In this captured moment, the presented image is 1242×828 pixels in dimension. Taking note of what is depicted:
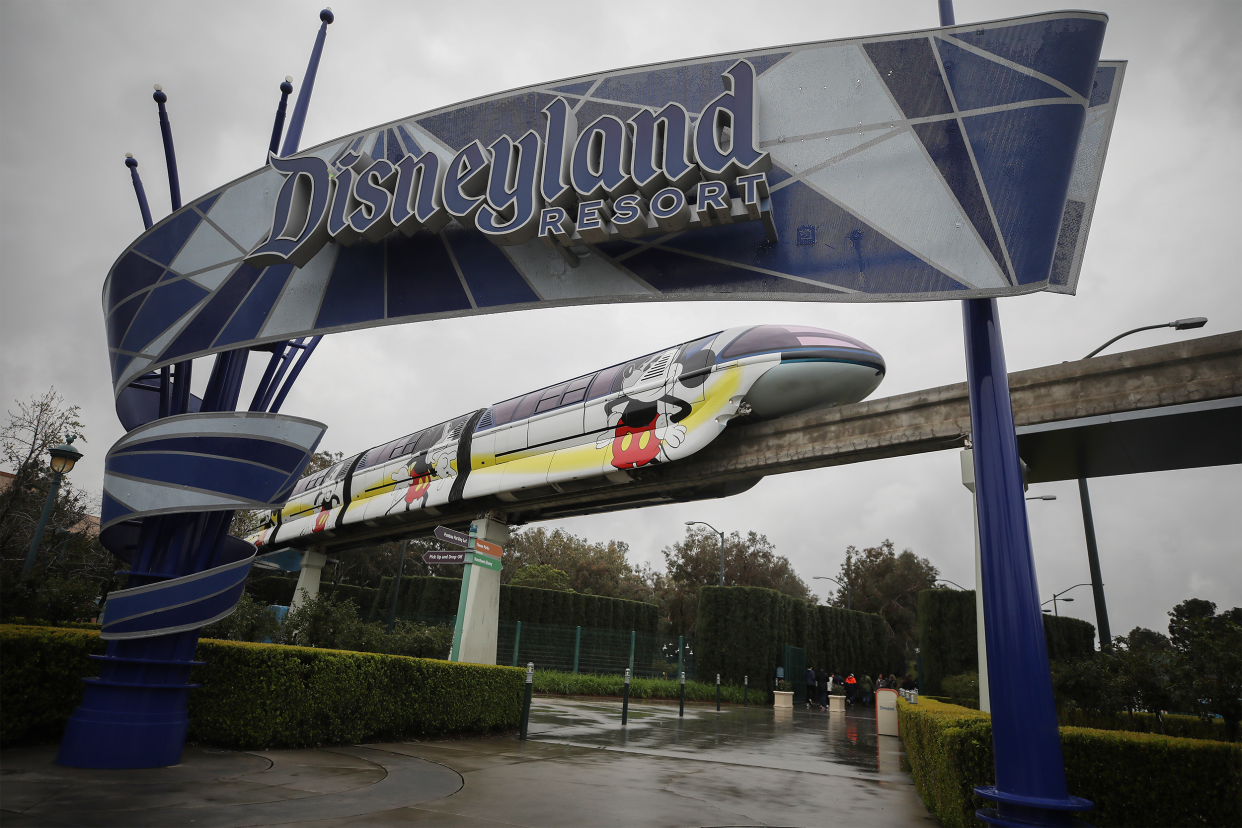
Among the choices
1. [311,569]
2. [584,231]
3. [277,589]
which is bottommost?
[277,589]

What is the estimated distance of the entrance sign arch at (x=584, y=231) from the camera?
407cm

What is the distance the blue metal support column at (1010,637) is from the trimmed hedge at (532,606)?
23.9 metres

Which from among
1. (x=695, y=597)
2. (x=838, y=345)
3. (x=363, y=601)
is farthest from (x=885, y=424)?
(x=695, y=597)

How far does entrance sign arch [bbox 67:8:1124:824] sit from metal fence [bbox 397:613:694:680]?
15842 millimetres

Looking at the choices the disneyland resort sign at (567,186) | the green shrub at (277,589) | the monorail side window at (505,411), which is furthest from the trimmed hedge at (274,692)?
the green shrub at (277,589)

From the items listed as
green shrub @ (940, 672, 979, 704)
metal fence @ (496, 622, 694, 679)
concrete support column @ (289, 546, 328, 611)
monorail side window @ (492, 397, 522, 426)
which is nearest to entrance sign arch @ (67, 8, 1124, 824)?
monorail side window @ (492, 397, 522, 426)

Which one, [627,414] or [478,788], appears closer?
[478,788]

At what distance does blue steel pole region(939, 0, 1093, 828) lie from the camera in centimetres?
330

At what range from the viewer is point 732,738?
12.6 metres

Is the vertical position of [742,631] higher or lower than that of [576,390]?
lower

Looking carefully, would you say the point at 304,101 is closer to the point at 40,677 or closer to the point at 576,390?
the point at 40,677

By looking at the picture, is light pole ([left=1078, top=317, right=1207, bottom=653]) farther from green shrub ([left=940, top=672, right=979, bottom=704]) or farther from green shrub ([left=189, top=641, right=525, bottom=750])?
green shrub ([left=189, top=641, right=525, bottom=750])

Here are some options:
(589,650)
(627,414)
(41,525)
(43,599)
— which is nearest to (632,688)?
(589,650)

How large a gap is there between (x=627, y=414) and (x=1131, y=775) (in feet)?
30.3
